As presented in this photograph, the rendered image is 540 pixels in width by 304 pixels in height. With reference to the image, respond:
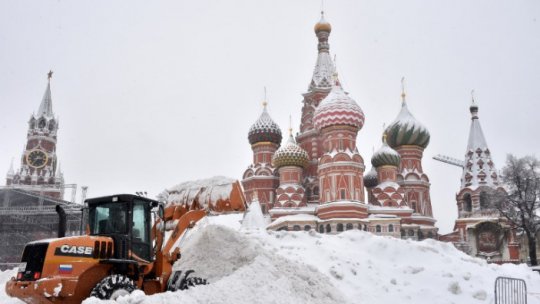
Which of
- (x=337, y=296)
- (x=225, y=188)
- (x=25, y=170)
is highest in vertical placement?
(x=25, y=170)

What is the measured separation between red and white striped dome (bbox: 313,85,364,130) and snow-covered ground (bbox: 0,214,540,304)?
22.8 metres

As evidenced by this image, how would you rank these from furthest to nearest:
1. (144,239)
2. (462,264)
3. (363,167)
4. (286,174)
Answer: (286,174)
(363,167)
(462,264)
(144,239)

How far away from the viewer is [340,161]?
37.3m

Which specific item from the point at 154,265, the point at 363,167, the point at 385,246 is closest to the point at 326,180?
the point at 363,167

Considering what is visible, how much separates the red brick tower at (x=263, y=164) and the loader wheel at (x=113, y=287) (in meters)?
35.2

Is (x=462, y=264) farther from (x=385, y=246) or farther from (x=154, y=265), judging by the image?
(x=154, y=265)

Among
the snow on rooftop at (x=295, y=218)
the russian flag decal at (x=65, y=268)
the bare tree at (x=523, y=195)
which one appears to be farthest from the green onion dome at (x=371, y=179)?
the russian flag decal at (x=65, y=268)

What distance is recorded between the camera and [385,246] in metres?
15.0

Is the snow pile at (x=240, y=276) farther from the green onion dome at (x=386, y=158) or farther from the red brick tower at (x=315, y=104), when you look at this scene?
the green onion dome at (x=386, y=158)

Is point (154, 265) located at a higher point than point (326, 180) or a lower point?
lower

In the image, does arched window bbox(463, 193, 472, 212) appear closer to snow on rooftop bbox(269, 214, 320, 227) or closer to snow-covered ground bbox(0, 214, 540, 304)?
snow on rooftop bbox(269, 214, 320, 227)

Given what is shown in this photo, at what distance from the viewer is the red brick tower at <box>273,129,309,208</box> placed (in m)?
39.6

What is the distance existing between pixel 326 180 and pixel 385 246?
74.7 ft

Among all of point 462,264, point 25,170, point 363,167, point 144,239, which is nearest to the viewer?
point 144,239
